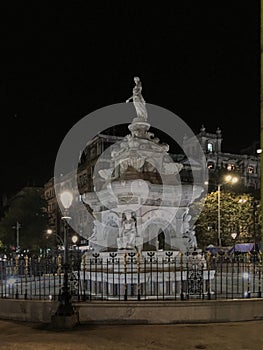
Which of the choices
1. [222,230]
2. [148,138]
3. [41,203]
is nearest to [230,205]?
[222,230]

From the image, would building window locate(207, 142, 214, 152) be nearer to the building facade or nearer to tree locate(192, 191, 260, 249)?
the building facade

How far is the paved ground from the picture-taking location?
9.77 meters

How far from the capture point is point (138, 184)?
711 inches

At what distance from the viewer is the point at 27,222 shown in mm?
57062

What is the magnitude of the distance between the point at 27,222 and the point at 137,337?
4829 centimetres

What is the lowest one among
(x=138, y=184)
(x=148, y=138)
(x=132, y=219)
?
(x=132, y=219)

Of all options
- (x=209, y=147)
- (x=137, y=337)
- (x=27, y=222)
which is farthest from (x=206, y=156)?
(x=137, y=337)

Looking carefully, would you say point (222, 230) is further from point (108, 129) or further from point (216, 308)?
point (108, 129)

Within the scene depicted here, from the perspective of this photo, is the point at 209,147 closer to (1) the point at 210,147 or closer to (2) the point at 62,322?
(1) the point at 210,147

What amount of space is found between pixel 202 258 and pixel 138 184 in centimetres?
372

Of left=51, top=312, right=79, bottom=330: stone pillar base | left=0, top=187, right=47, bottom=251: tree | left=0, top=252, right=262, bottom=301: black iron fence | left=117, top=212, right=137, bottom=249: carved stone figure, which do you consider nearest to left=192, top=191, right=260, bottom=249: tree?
left=0, top=187, right=47, bottom=251: tree

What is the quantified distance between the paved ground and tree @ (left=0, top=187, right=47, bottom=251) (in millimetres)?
43468

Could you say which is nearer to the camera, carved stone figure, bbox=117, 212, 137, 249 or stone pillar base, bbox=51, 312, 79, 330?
stone pillar base, bbox=51, 312, 79, 330

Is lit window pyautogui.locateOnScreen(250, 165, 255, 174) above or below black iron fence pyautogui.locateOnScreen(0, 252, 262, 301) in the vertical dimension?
above
